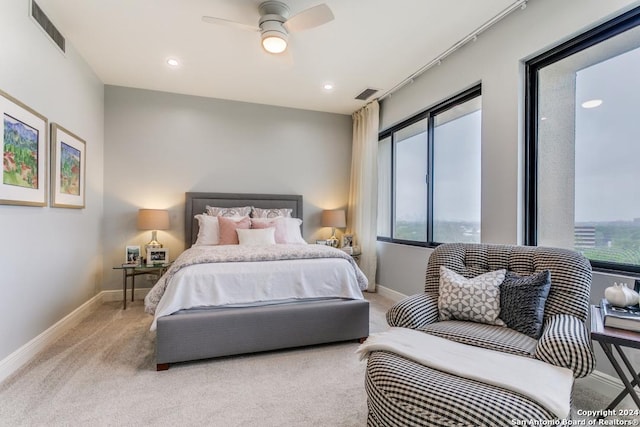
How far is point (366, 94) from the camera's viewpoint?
14.6ft

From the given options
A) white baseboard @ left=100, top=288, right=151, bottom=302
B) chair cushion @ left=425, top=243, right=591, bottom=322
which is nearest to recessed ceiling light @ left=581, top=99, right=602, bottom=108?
chair cushion @ left=425, top=243, right=591, bottom=322

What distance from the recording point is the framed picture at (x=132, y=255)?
157 inches

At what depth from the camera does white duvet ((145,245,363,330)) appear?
2451 millimetres

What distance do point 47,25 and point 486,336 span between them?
13.1 feet

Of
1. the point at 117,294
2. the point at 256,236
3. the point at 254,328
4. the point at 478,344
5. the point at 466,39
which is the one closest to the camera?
the point at 478,344

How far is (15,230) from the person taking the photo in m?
2.35

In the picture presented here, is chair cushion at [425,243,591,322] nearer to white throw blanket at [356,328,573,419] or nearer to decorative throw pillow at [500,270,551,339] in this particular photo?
decorative throw pillow at [500,270,551,339]

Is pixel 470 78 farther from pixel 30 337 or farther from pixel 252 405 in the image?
pixel 30 337

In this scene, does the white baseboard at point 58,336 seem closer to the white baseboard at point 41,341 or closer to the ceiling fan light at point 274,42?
the white baseboard at point 41,341

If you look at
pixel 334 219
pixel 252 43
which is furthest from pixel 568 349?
pixel 334 219

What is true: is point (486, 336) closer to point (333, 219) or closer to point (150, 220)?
point (333, 219)

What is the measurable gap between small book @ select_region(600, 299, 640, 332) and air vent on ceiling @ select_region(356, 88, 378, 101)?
355 cm

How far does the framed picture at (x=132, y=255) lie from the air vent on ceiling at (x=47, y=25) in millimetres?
2199

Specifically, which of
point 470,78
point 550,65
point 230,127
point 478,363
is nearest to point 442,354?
point 478,363
